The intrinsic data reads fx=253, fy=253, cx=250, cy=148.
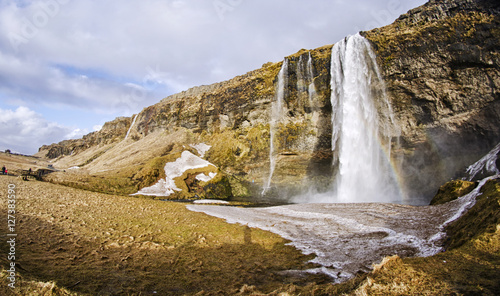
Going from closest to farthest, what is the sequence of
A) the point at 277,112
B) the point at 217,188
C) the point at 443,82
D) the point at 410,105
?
the point at 443,82, the point at 410,105, the point at 217,188, the point at 277,112

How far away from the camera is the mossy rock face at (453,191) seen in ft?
51.5

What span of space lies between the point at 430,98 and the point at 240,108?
2993 cm

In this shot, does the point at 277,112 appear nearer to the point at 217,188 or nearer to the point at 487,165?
the point at 217,188

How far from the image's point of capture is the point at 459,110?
28.6 meters

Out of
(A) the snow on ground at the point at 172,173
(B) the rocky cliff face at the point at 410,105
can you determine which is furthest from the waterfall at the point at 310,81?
(A) the snow on ground at the point at 172,173

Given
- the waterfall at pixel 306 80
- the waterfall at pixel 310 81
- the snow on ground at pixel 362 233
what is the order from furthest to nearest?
1. the waterfall at pixel 306 80
2. the waterfall at pixel 310 81
3. the snow on ground at pixel 362 233

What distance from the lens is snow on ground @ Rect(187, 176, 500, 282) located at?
828cm

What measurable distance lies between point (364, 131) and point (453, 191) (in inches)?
681

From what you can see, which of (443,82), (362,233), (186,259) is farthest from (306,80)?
(186,259)

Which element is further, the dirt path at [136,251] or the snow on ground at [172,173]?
the snow on ground at [172,173]

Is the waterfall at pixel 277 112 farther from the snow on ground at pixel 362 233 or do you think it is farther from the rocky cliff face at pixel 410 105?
the snow on ground at pixel 362 233

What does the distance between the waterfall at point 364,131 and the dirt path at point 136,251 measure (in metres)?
23.5

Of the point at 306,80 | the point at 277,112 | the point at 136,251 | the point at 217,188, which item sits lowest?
the point at 136,251

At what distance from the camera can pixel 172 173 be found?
116 feet
